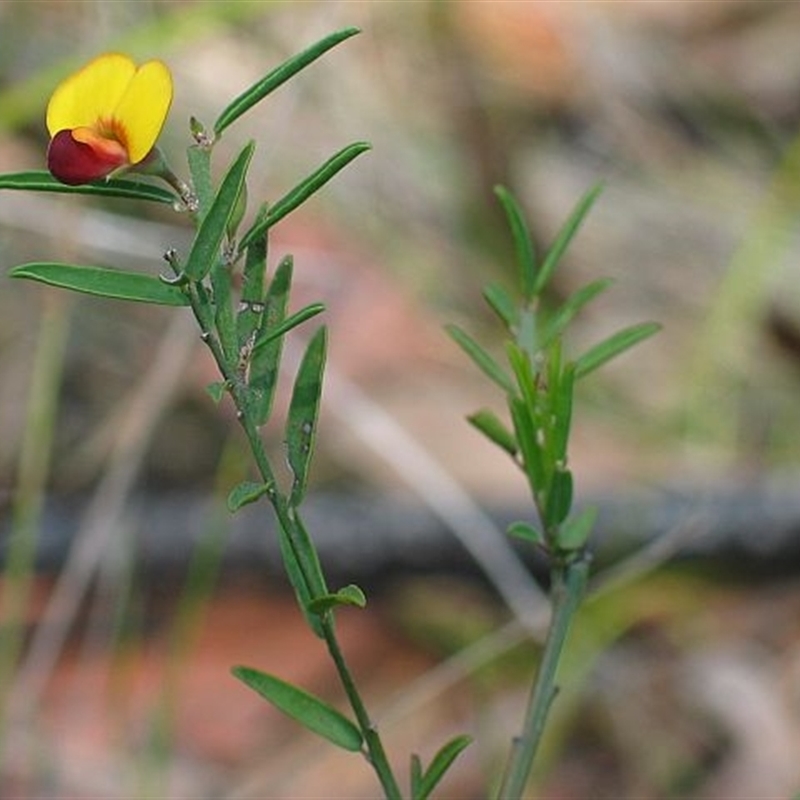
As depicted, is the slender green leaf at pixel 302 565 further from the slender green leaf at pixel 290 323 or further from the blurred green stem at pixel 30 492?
the blurred green stem at pixel 30 492

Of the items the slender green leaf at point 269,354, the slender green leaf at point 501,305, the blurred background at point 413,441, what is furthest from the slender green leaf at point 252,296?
the blurred background at point 413,441

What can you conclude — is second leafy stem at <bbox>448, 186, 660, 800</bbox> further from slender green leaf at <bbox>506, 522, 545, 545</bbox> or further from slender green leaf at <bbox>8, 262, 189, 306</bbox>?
slender green leaf at <bbox>8, 262, 189, 306</bbox>

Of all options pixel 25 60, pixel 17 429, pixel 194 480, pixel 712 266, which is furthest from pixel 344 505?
pixel 25 60

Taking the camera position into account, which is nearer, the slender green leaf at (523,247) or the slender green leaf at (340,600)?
the slender green leaf at (340,600)

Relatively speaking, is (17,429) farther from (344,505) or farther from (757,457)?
(757,457)

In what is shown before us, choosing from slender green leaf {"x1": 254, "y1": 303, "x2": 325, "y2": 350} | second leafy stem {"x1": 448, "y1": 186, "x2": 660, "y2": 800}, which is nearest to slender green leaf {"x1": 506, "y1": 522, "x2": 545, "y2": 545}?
second leafy stem {"x1": 448, "y1": 186, "x2": 660, "y2": 800}
